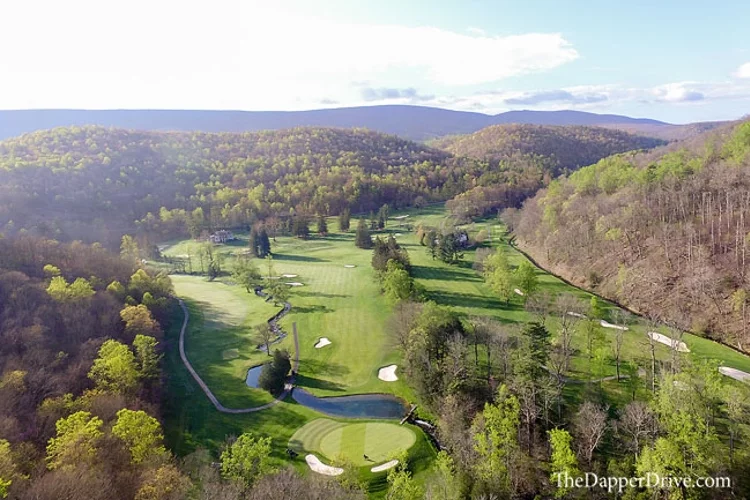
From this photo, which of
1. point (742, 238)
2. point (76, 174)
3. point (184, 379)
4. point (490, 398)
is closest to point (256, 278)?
point (184, 379)

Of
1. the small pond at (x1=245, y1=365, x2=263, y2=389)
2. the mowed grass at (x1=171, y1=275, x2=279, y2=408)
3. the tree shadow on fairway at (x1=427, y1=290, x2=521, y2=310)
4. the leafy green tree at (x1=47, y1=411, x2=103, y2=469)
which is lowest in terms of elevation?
the small pond at (x1=245, y1=365, x2=263, y2=389)

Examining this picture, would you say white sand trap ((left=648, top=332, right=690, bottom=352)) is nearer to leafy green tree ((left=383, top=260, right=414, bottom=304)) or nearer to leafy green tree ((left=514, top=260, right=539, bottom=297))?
leafy green tree ((left=514, top=260, right=539, bottom=297))

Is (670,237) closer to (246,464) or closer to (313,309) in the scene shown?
(313,309)

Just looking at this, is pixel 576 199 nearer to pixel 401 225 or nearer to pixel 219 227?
pixel 401 225

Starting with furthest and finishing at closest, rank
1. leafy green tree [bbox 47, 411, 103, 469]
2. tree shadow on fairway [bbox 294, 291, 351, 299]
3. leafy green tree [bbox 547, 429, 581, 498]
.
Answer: tree shadow on fairway [bbox 294, 291, 351, 299]
leafy green tree [bbox 47, 411, 103, 469]
leafy green tree [bbox 547, 429, 581, 498]

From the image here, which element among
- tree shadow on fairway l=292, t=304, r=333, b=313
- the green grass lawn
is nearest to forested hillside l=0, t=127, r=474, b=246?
the green grass lawn

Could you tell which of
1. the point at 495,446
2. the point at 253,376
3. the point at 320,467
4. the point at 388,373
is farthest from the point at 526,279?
the point at 320,467
